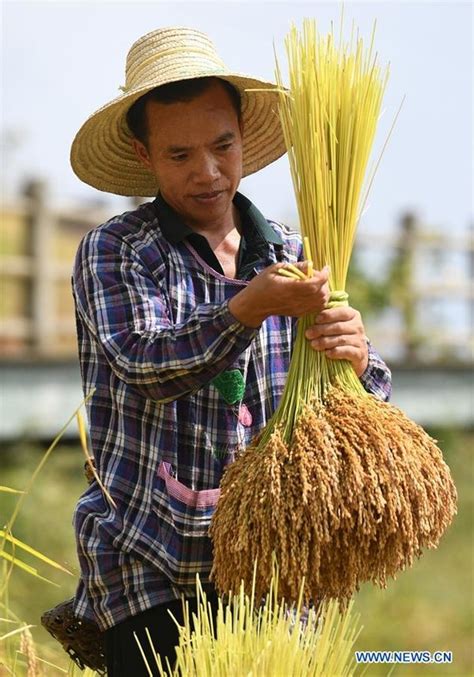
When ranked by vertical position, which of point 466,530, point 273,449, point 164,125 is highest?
point 164,125

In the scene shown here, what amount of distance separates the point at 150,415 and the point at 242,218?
0.40 meters

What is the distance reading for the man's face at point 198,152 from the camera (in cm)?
196

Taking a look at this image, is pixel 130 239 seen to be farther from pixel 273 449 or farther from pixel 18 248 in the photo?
Result: pixel 18 248

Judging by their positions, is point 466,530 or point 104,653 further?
point 466,530

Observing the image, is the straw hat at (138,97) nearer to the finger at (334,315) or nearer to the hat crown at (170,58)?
the hat crown at (170,58)

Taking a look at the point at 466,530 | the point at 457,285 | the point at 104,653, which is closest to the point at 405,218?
the point at 457,285

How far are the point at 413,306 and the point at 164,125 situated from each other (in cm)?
721

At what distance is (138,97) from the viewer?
2064 millimetres

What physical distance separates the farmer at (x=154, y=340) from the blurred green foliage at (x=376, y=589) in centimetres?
347

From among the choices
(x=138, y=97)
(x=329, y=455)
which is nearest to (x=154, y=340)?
(x=329, y=455)

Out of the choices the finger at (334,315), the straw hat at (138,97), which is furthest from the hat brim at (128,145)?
the finger at (334,315)

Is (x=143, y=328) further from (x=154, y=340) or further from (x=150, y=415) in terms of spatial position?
(x=150, y=415)

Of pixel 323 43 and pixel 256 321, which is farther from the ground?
pixel 323 43

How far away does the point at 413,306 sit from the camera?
9.07 meters
